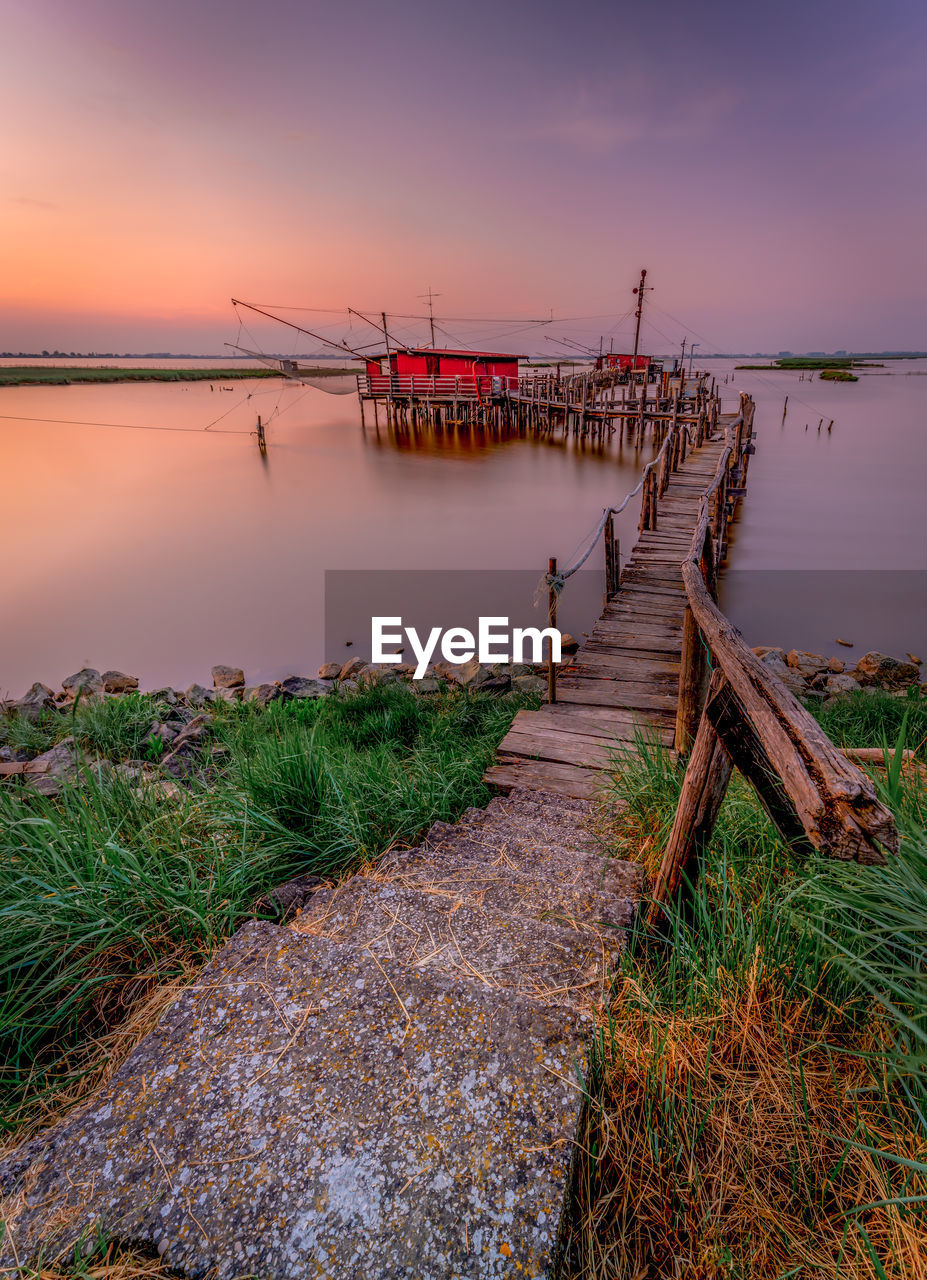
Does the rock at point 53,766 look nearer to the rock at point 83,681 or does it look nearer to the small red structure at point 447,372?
the rock at point 83,681

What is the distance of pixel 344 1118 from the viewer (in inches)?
53.5

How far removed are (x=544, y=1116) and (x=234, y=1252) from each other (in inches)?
25.9

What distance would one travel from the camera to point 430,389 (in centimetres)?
3784

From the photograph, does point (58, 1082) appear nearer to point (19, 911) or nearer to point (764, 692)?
point (19, 911)

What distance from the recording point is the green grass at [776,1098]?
1155 mm

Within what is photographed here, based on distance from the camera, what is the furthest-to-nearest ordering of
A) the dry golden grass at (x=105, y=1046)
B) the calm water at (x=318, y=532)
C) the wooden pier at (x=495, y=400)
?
the wooden pier at (x=495, y=400), the calm water at (x=318, y=532), the dry golden grass at (x=105, y=1046)

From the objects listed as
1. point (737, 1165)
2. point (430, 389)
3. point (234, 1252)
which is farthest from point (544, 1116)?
point (430, 389)

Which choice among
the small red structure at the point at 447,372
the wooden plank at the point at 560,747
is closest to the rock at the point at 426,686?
the wooden plank at the point at 560,747

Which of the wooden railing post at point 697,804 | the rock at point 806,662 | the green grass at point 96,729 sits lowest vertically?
the rock at point 806,662

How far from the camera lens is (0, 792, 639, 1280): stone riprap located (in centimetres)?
115

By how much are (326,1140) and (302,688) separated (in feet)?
21.3

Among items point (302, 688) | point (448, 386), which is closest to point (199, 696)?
point (302, 688)

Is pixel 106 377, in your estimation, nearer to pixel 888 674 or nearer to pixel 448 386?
pixel 448 386

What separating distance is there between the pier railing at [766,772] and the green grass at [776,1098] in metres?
0.19
